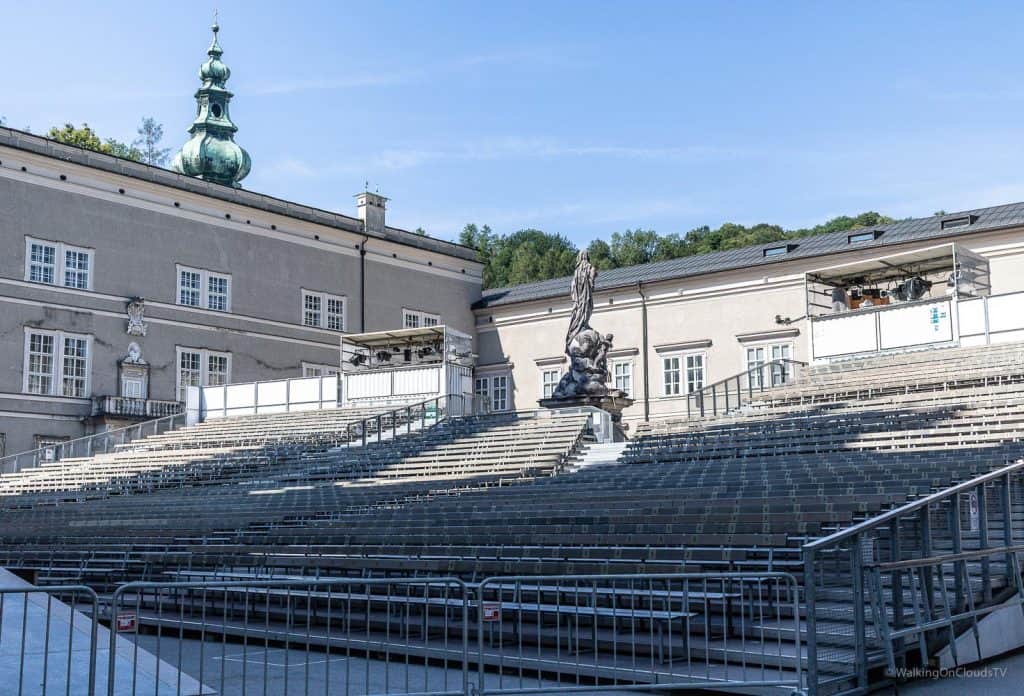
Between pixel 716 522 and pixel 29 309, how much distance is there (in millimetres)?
26949

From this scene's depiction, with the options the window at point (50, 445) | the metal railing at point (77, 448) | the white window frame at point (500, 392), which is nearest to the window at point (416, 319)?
the white window frame at point (500, 392)

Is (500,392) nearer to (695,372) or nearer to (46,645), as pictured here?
(695,372)

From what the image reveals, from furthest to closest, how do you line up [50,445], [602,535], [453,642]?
1. [50,445]
2. [602,535]
3. [453,642]

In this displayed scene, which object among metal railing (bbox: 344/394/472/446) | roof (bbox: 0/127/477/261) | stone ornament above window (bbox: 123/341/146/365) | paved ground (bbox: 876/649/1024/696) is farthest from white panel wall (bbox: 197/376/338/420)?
paved ground (bbox: 876/649/1024/696)

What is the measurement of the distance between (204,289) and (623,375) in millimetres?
14361

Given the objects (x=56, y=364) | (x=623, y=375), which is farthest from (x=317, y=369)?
(x=623, y=375)

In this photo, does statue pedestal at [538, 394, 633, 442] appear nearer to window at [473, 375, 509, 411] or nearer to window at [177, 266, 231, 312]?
window at [473, 375, 509, 411]

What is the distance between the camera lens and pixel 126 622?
7871 millimetres

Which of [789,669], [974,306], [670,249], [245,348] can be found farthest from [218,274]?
[670,249]

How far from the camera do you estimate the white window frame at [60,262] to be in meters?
33.1

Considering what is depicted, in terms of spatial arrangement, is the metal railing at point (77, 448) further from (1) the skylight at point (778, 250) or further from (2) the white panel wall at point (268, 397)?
(1) the skylight at point (778, 250)

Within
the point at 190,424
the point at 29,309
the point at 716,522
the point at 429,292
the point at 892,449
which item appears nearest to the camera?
the point at 716,522

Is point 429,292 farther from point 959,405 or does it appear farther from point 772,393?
point 959,405

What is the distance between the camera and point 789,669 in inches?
326
